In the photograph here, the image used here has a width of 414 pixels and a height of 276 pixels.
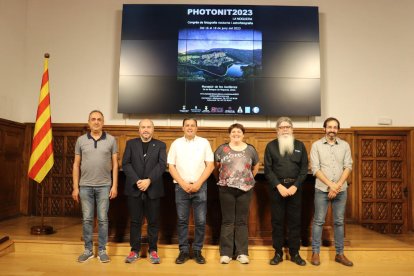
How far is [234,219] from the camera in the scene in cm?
364

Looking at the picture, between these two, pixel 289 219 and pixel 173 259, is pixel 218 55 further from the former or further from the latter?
pixel 173 259

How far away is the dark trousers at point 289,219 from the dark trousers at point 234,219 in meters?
0.29

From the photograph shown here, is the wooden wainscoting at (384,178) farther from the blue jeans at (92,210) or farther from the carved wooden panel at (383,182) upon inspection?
the blue jeans at (92,210)

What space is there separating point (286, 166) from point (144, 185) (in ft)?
4.86

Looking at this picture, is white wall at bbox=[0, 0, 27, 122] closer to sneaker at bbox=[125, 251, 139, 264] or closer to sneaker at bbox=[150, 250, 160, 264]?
sneaker at bbox=[125, 251, 139, 264]

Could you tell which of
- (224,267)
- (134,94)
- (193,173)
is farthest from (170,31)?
(224,267)

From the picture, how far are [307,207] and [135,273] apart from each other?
2.08 meters

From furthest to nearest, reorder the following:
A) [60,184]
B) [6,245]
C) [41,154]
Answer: [60,184], [41,154], [6,245]

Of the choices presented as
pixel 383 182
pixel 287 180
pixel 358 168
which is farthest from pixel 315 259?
pixel 383 182

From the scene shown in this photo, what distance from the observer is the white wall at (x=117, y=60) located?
19.7ft

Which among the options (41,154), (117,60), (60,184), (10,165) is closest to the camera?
(41,154)

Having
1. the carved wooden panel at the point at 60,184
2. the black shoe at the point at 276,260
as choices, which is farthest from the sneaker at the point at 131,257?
the carved wooden panel at the point at 60,184

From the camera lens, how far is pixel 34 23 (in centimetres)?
625

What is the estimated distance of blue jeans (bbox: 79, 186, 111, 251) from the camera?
3649 mm
